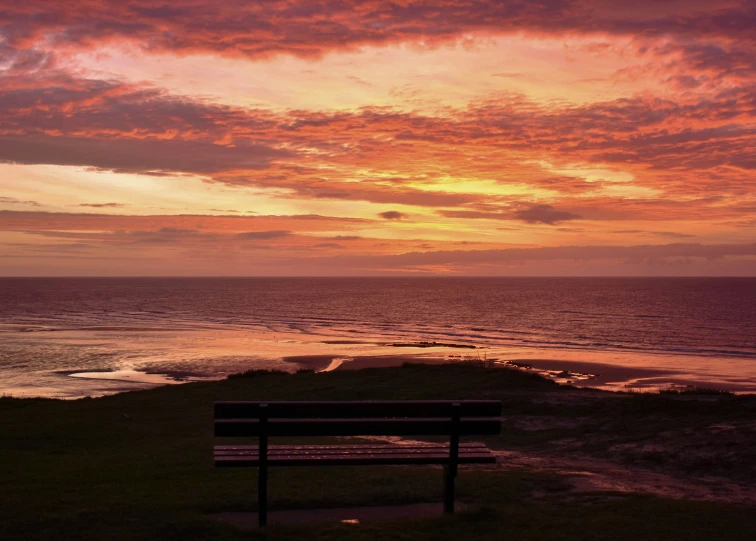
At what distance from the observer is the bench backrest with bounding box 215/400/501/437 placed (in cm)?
799

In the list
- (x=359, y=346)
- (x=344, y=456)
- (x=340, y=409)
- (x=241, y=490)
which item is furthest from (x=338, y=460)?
(x=359, y=346)

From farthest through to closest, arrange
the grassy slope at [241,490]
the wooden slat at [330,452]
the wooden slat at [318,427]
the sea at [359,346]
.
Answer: the sea at [359,346] < the wooden slat at [330,452] < the wooden slat at [318,427] < the grassy slope at [241,490]

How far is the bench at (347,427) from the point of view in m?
8.02

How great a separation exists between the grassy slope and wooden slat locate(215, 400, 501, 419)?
127 centimetres

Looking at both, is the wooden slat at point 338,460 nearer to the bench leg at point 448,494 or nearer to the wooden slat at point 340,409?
the bench leg at point 448,494

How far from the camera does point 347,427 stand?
8.12m

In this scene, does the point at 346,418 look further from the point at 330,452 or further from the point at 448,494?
the point at 448,494

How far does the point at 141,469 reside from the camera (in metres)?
12.0

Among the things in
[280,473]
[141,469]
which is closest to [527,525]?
[280,473]

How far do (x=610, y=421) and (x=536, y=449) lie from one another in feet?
9.44

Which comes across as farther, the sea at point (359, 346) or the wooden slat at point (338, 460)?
the sea at point (359, 346)

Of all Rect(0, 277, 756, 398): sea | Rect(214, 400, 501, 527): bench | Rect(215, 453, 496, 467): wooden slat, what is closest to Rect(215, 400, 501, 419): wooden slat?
Rect(214, 400, 501, 527): bench

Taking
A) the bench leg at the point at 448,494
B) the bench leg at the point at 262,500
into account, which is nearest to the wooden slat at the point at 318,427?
the bench leg at the point at 262,500

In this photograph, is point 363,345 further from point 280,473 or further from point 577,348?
point 280,473
